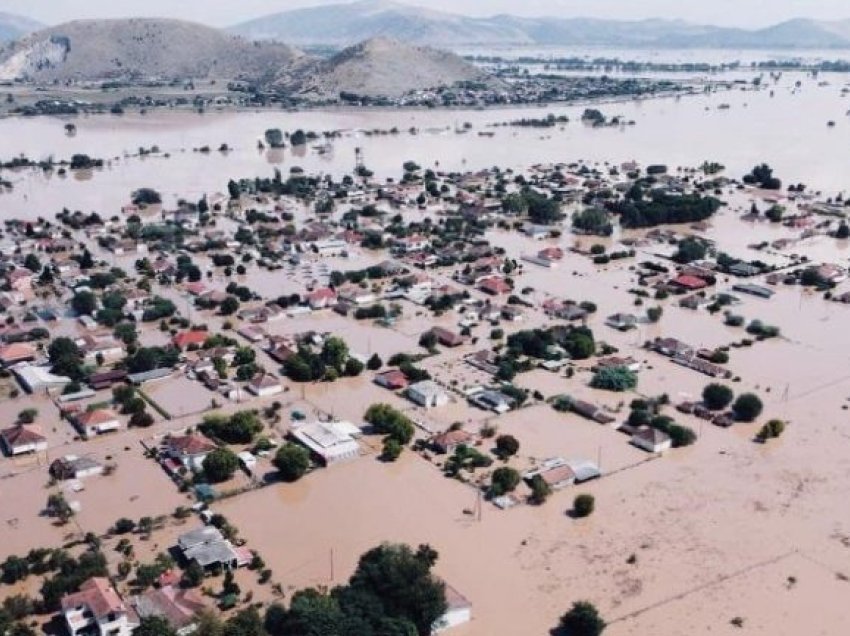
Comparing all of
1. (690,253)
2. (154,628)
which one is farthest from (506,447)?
(690,253)

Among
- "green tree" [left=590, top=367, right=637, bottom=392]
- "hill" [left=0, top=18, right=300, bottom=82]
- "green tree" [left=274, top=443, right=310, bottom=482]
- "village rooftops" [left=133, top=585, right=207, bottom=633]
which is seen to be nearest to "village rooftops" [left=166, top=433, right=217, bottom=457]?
"green tree" [left=274, top=443, right=310, bottom=482]

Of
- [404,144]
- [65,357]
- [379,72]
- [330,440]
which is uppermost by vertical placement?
[379,72]

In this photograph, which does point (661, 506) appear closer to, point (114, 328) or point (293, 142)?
point (114, 328)

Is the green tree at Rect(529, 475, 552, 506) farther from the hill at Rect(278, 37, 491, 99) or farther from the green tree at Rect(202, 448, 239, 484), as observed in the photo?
the hill at Rect(278, 37, 491, 99)

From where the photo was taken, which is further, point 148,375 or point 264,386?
point 148,375

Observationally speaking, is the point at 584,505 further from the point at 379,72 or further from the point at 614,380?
the point at 379,72

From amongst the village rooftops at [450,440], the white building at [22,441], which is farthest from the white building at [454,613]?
the white building at [22,441]
